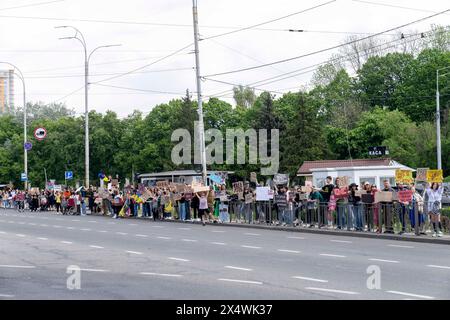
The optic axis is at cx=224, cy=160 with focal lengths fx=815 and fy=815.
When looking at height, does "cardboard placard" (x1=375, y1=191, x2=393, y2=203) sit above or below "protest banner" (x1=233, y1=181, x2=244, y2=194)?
below

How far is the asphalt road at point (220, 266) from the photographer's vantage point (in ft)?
44.3

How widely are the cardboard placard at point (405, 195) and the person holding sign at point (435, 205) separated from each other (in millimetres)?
663

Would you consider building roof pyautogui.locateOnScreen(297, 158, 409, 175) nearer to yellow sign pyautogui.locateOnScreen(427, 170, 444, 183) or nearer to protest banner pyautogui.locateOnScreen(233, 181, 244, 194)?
protest banner pyautogui.locateOnScreen(233, 181, 244, 194)

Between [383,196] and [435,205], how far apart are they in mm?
2156

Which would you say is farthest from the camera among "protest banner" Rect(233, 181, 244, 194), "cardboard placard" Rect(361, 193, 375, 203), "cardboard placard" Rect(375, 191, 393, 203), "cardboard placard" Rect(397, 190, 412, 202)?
"protest banner" Rect(233, 181, 244, 194)

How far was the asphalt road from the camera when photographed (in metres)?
13.5

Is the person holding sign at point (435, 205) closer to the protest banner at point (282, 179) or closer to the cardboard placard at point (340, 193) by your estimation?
the cardboard placard at point (340, 193)

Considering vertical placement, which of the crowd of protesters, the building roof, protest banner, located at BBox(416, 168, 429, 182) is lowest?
the crowd of protesters

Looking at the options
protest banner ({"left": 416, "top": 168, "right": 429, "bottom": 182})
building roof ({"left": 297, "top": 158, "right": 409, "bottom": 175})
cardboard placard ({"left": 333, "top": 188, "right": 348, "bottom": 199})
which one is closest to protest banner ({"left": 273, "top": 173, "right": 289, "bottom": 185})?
cardboard placard ({"left": 333, "top": 188, "right": 348, "bottom": 199})

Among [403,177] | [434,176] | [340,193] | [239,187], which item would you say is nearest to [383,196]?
[403,177]

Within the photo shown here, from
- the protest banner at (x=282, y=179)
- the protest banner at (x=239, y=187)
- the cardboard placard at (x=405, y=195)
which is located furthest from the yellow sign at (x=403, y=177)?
the protest banner at (x=282, y=179)

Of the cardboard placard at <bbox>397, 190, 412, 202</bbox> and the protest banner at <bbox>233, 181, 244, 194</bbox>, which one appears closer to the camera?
the cardboard placard at <bbox>397, 190, 412, 202</bbox>

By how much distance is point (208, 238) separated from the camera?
2680cm
